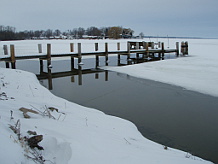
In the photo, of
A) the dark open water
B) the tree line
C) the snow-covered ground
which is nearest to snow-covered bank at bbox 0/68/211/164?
the snow-covered ground

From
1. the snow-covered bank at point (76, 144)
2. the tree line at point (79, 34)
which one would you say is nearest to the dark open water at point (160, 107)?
the snow-covered bank at point (76, 144)

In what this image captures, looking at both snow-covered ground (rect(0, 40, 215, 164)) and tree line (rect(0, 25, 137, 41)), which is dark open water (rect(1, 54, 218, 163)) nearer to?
snow-covered ground (rect(0, 40, 215, 164))

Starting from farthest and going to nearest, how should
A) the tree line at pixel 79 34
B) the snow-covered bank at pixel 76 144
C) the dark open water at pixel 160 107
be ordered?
the tree line at pixel 79 34
the dark open water at pixel 160 107
the snow-covered bank at pixel 76 144

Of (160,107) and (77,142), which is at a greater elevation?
(77,142)

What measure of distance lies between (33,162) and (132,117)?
151 inches

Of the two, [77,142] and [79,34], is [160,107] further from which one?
A: [79,34]

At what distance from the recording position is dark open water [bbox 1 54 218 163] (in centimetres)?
508

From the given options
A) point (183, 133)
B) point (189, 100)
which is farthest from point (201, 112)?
point (183, 133)

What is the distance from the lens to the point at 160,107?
724cm

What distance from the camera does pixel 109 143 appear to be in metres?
3.97

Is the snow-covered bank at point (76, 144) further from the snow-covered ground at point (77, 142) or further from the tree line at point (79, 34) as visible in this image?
the tree line at point (79, 34)

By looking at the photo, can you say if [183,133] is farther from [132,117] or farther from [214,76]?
[214,76]

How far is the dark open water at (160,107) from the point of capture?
16.7 ft

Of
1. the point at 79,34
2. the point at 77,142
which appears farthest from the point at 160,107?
the point at 79,34
